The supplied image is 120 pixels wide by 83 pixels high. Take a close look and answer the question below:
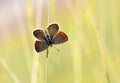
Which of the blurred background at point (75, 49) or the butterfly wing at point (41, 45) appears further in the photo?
the blurred background at point (75, 49)

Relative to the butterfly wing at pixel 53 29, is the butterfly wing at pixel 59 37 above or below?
below

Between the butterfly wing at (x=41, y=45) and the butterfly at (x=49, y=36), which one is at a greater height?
the butterfly at (x=49, y=36)

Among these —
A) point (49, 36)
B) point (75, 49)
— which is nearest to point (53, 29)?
point (49, 36)

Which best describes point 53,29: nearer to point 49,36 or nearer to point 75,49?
point 49,36

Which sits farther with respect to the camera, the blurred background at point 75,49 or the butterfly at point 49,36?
the blurred background at point 75,49

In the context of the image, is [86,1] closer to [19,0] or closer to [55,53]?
[55,53]

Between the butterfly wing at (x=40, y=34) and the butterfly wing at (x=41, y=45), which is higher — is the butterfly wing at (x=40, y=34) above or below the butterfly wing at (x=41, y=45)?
above
